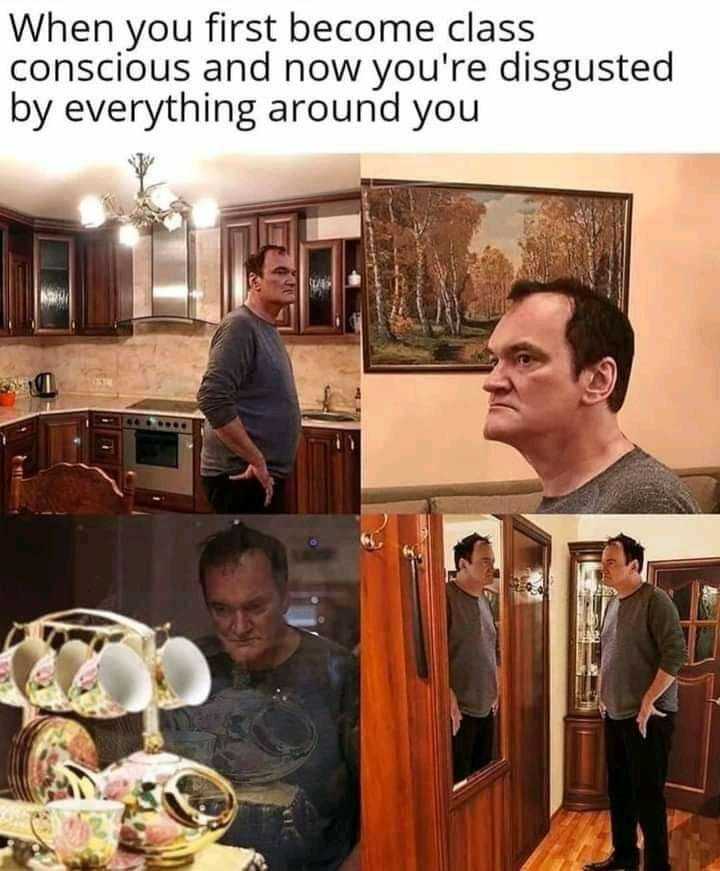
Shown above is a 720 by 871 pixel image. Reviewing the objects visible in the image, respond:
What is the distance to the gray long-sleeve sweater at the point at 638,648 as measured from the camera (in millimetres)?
1781

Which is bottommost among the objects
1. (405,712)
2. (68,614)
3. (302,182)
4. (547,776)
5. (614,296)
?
(547,776)

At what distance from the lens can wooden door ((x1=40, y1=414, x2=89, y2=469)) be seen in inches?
67.7

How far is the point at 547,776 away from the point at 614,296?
2.56ft

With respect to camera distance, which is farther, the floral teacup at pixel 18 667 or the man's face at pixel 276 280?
the floral teacup at pixel 18 667

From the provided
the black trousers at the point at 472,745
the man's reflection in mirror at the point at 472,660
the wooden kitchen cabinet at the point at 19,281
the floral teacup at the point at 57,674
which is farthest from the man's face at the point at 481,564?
the wooden kitchen cabinet at the point at 19,281

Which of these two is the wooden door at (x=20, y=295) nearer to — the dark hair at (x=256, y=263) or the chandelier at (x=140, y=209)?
the chandelier at (x=140, y=209)

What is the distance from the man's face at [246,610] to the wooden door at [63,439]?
0.29 m

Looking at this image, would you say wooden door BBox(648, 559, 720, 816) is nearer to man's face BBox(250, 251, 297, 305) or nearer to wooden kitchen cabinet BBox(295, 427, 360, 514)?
wooden kitchen cabinet BBox(295, 427, 360, 514)

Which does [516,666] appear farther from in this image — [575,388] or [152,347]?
[152,347]

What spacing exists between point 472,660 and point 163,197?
2.90ft

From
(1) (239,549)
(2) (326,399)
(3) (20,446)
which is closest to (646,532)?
(2) (326,399)

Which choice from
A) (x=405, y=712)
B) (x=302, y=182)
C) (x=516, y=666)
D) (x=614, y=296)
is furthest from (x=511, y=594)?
(x=302, y=182)

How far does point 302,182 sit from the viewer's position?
1694 mm

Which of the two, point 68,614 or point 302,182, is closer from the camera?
point 302,182
